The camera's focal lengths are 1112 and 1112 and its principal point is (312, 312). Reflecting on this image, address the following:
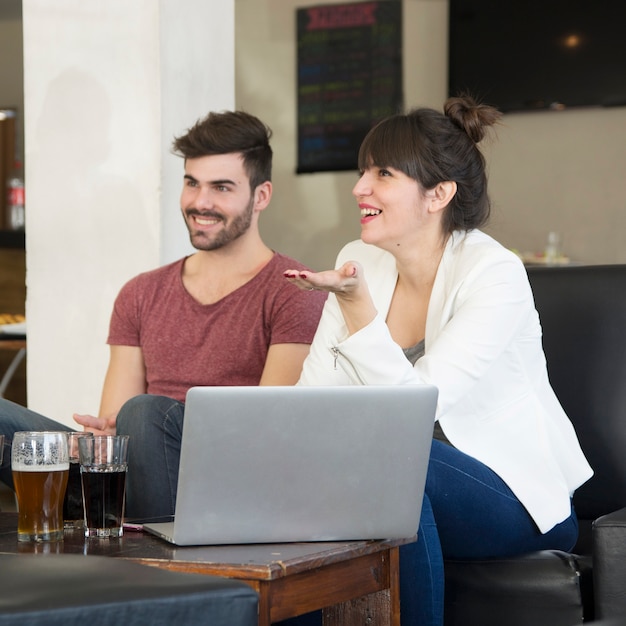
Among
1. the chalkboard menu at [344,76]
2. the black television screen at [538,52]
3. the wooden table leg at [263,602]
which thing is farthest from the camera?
the chalkboard menu at [344,76]

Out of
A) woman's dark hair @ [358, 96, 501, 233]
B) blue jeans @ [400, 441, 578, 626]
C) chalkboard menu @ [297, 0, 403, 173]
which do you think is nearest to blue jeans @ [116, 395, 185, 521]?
blue jeans @ [400, 441, 578, 626]

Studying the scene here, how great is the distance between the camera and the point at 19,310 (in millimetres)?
5246

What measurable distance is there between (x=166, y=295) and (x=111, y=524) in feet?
3.61

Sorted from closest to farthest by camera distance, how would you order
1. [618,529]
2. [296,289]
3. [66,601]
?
1. [66,601]
2. [618,529]
3. [296,289]

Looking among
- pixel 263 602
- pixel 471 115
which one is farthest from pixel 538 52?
pixel 263 602

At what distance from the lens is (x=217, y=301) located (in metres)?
2.48

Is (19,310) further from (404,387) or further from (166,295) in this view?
(404,387)

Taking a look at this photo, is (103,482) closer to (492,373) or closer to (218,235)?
(492,373)

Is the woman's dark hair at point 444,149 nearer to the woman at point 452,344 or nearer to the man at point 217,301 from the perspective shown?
the woman at point 452,344

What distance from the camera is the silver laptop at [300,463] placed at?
1360 mm

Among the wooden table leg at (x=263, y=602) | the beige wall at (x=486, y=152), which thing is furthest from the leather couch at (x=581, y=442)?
the beige wall at (x=486, y=152)

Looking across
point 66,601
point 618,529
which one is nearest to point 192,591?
point 66,601

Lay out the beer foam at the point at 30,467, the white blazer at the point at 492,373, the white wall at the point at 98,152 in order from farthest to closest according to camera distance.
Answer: the white wall at the point at 98,152 < the white blazer at the point at 492,373 < the beer foam at the point at 30,467

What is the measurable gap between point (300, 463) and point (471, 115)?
97 cm
